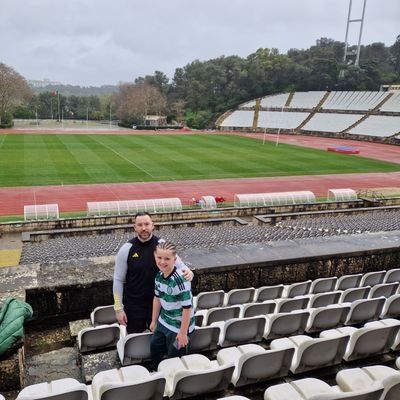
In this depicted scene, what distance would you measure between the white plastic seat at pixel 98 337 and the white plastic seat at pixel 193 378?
107 centimetres

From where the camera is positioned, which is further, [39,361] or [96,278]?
[96,278]

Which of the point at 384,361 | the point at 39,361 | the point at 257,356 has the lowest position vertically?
the point at 39,361

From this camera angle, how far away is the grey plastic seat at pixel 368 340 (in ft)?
13.3

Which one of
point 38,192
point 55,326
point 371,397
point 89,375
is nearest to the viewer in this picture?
point 371,397

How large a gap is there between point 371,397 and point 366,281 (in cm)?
396

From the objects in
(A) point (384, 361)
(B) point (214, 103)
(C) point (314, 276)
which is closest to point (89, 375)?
(A) point (384, 361)

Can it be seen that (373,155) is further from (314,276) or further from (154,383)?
(154,383)

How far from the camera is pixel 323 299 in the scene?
5375mm

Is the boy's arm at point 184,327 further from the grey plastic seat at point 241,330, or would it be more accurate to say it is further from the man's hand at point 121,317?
the man's hand at point 121,317

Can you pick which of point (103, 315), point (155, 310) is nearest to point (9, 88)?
point (103, 315)

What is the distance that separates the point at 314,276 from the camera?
711 centimetres

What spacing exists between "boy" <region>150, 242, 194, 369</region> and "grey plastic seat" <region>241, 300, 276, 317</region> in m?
1.16

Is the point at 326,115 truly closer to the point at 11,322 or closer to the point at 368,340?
the point at 368,340

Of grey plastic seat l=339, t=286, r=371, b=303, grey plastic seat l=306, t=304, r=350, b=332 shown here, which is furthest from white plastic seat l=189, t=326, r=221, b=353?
grey plastic seat l=339, t=286, r=371, b=303
